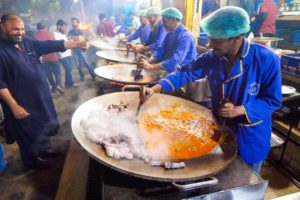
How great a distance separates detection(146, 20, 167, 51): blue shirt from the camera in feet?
21.7

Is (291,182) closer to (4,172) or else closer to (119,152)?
(119,152)

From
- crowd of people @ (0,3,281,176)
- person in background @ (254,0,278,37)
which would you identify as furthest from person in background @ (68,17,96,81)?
person in background @ (254,0,278,37)

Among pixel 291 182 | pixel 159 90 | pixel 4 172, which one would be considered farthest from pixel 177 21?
pixel 4 172

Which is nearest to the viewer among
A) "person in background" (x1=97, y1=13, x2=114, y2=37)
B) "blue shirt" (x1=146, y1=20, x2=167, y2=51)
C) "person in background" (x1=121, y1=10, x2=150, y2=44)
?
"blue shirt" (x1=146, y1=20, x2=167, y2=51)

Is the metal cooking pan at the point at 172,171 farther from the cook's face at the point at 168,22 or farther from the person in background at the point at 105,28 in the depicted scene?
the person in background at the point at 105,28

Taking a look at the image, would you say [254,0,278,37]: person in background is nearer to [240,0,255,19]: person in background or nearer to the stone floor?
[240,0,255,19]: person in background

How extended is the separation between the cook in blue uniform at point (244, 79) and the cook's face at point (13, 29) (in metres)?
2.61

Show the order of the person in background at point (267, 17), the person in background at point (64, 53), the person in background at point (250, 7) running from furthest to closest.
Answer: the person in background at point (250, 7) < the person in background at point (64, 53) < the person in background at point (267, 17)

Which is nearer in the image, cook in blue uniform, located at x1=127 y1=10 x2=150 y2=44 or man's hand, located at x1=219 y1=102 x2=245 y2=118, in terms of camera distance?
man's hand, located at x1=219 y1=102 x2=245 y2=118

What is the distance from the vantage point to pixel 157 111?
2.85m

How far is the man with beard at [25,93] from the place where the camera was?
3.59 meters

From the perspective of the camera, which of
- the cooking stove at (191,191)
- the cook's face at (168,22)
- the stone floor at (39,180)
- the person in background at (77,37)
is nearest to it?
the cooking stove at (191,191)

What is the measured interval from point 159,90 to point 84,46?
7.13 ft

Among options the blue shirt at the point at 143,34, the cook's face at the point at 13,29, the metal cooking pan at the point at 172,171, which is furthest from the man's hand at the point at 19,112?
the blue shirt at the point at 143,34
